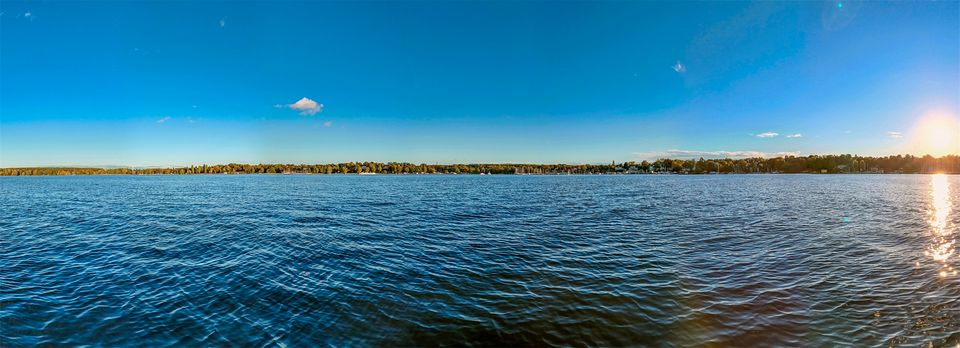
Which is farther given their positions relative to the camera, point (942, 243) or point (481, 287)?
point (942, 243)

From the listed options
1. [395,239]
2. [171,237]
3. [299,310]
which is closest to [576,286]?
[299,310]

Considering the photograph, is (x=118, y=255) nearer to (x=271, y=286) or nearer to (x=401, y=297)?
(x=271, y=286)

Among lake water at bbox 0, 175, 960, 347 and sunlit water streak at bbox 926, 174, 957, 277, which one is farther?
sunlit water streak at bbox 926, 174, 957, 277

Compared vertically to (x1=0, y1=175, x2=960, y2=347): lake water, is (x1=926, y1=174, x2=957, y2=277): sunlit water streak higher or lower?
lower

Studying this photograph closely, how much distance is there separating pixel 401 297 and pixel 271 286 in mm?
5894

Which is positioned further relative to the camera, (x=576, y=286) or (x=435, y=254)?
(x=435, y=254)

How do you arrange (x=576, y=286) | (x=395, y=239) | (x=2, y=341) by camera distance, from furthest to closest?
(x=395, y=239), (x=576, y=286), (x=2, y=341)

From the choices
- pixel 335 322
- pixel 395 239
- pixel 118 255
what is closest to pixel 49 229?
pixel 118 255

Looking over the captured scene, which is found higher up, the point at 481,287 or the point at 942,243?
the point at 481,287

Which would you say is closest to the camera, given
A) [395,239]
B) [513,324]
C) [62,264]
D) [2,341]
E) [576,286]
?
[2,341]

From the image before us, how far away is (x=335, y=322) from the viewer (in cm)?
1304

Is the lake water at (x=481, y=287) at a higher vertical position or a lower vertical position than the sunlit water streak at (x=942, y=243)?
higher

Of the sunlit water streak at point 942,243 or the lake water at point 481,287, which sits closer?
the lake water at point 481,287

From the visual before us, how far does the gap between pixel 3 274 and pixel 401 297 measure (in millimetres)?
19409
